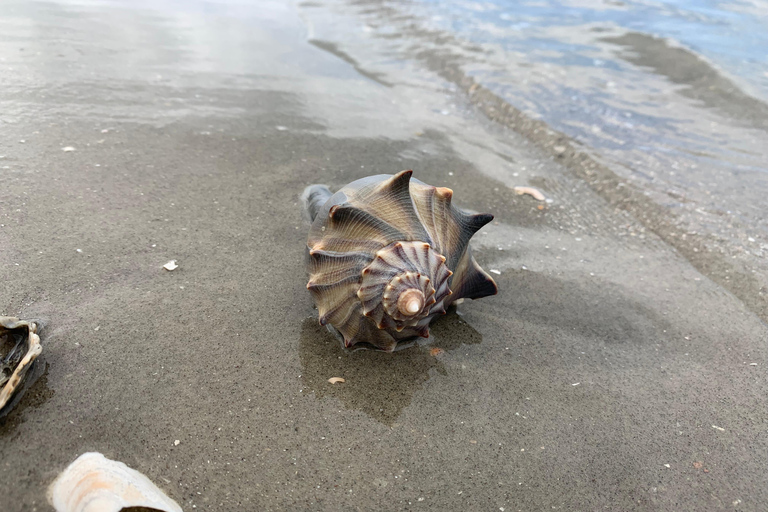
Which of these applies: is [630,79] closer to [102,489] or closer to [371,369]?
[371,369]

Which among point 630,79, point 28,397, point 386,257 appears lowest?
point 28,397

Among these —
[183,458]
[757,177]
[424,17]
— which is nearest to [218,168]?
[183,458]

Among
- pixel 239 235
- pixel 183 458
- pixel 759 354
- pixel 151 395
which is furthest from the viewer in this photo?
pixel 239 235

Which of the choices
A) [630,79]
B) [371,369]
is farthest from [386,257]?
[630,79]

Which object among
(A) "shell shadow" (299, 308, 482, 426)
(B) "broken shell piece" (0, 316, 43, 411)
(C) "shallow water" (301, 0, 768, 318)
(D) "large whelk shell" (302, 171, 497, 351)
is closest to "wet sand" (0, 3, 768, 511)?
(A) "shell shadow" (299, 308, 482, 426)

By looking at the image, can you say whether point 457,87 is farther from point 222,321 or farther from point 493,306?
point 222,321

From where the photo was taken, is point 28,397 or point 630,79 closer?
point 28,397
